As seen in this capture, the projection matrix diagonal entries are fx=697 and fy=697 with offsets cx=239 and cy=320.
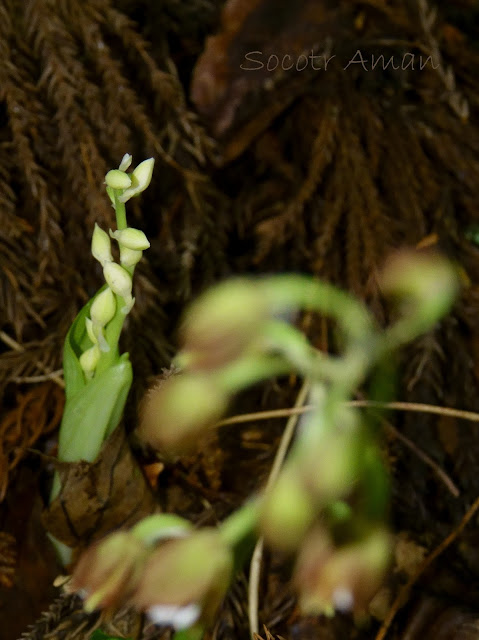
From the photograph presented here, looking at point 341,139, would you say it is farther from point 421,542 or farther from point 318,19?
point 421,542

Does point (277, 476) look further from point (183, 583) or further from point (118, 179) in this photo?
point (118, 179)

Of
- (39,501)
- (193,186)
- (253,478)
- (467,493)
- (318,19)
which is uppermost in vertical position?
(318,19)

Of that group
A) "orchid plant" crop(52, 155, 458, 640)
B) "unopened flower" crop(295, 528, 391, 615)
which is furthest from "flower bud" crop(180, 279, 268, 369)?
"unopened flower" crop(295, 528, 391, 615)

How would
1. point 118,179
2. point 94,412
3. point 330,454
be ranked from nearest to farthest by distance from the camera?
1. point 118,179
2. point 94,412
3. point 330,454

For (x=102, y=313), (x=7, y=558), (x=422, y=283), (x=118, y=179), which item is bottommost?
(x=422, y=283)

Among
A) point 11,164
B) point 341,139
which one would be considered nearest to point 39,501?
point 11,164

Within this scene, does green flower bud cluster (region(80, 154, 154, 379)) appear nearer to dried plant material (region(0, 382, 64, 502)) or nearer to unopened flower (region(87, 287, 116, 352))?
unopened flower (region(87, 287, 116, 352))

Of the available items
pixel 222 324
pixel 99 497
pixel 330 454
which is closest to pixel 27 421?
pixel 99 497
